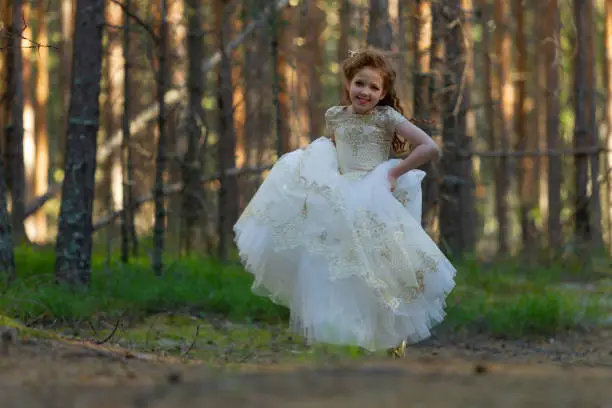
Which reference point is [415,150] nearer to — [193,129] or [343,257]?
[343,257]

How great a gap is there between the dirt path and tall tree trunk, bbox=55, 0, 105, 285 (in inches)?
142

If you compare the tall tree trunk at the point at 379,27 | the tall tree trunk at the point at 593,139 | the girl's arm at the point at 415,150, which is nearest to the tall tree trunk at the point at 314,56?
the tall tree trunk at the point at 593,139

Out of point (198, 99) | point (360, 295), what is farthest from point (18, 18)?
point (360, 295)

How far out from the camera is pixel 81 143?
866cm

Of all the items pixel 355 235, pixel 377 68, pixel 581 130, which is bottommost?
pixel 355 235

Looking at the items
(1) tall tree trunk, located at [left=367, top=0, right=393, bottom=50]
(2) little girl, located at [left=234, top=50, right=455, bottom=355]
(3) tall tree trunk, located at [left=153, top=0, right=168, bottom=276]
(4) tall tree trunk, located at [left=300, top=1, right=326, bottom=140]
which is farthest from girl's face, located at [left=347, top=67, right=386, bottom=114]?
(4) tall tree trunk, located at [left=300, top=1, right=326, bottom=140]

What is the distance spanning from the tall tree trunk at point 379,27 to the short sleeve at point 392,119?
4960mm

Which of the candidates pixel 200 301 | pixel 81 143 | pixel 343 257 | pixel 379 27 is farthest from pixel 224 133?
pixel 343 257

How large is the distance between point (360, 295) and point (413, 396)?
2.45 metres

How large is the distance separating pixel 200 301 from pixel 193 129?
4686 mm

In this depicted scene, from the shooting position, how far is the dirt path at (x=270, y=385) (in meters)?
3.54

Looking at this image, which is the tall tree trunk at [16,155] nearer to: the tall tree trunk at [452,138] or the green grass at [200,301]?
the green grass at [200,301]

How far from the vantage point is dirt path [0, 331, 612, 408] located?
3.54m

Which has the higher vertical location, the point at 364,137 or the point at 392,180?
the point at 364,137
